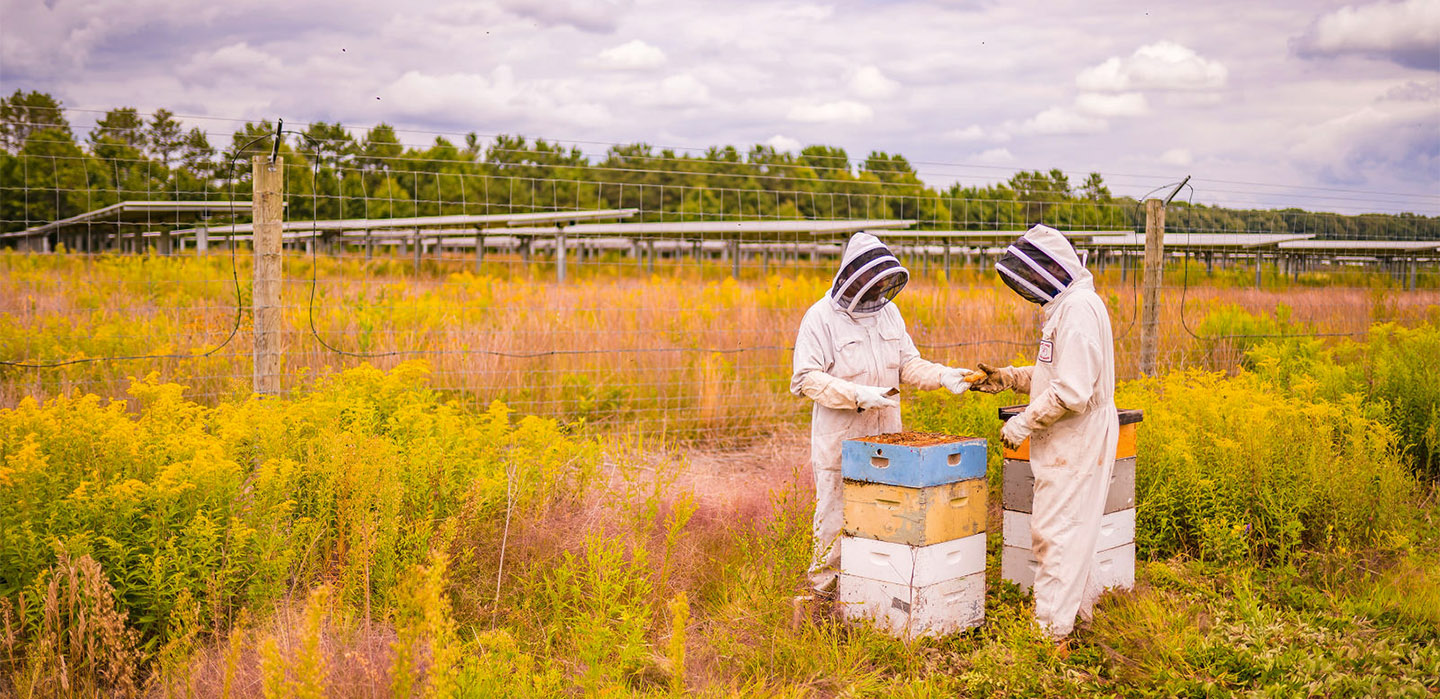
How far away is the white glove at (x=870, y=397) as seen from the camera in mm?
4621

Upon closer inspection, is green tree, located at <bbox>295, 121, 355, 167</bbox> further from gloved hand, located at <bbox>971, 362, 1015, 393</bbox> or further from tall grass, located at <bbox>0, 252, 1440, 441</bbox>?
gloved hand, located at <bbox>971, 362, 1015, 393</bbox>

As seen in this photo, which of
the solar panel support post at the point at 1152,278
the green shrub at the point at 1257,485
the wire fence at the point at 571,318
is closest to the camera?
the green shrub at the point at 1257,485

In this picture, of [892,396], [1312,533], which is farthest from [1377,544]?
[892,396]

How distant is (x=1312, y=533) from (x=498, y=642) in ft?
17.8

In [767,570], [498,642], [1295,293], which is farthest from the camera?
[1295,293]

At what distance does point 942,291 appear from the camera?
1134cm

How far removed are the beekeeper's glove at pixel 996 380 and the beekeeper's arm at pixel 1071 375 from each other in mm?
575

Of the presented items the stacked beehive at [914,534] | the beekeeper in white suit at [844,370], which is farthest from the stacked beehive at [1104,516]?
the beekeeper in white suit at [844,370]

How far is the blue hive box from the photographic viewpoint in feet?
13.7

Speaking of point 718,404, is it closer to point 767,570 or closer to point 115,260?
point 767,570

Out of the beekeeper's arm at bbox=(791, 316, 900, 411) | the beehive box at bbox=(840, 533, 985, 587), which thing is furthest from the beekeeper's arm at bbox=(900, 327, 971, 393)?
the beehive box at bbox=(840, 533, 985, 587)

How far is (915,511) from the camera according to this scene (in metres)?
4.18

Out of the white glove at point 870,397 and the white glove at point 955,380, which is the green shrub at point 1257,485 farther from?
the white glove at point 870,397

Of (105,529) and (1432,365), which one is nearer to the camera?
(105,529)
